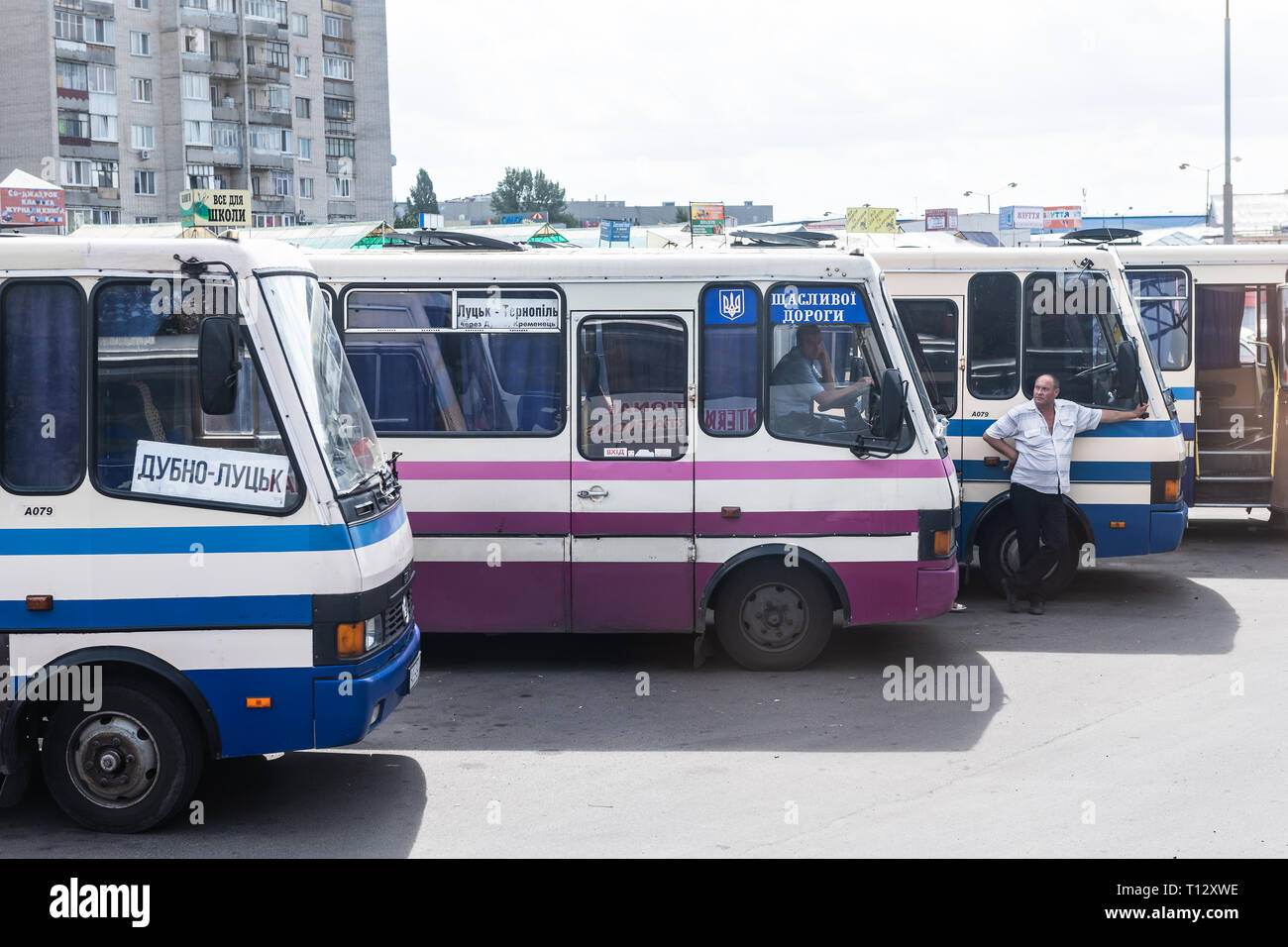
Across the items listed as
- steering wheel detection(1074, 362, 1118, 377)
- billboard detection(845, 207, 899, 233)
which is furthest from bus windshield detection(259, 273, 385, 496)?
billboard detection(845, 207, 899, 233)

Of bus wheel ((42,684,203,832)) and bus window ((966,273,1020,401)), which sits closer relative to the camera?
bus wheel ((42,684,203,832))

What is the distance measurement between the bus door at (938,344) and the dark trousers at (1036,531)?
90cm

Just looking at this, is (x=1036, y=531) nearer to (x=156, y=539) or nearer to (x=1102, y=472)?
(x=1102, y=472)

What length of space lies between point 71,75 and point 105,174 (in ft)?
15.6

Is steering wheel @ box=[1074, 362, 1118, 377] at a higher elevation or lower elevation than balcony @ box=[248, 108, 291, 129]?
lower

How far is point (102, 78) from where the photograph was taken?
7000 centimetres

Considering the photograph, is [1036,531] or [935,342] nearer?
[1036,531]

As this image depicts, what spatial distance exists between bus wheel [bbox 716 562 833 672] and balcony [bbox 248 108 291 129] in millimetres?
73528

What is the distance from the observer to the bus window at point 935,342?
39.1 feet

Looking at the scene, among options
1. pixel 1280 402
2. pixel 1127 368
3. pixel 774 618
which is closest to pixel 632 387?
pixel 774 618

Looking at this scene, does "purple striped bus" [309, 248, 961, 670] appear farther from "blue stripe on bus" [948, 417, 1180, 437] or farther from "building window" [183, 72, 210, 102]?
"building window" [183, 72, 210, 102]

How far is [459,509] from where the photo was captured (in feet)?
30.5

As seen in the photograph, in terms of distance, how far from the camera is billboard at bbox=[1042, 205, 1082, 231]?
71925 mm
